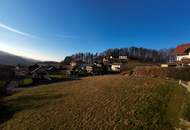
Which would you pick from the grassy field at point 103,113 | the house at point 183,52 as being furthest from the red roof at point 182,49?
the grassy field at point 103,113

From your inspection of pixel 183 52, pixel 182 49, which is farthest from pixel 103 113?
pixel 182 49

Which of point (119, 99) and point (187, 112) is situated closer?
point (187, 112)

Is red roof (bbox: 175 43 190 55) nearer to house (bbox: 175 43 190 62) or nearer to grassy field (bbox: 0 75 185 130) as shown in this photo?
house (bbox: 175 43 190 62)

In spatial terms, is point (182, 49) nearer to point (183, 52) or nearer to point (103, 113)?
point (183, 52)

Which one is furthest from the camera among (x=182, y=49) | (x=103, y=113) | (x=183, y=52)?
(x=182, y=49)

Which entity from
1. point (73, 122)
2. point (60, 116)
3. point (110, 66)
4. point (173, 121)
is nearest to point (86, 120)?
point (73, 122)

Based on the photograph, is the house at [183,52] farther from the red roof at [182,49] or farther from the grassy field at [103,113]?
the grassy field at [103,113]

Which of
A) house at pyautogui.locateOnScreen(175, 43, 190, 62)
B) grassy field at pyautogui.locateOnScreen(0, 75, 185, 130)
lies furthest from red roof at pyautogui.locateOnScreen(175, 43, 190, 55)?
grassy field at pyautogui.locateOnScreen(0, 75, 185, 130)

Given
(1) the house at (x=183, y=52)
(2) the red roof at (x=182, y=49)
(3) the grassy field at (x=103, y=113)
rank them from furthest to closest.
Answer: (2) the red roof at (x=182, y=49) < (1) the house at (x=183, y=52) < (3) the grassy field at (x=103, y=113)

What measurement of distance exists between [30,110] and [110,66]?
62.3 m

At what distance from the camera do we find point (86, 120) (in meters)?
15.6

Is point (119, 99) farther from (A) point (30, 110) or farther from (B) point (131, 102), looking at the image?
(A) point (30, 110)

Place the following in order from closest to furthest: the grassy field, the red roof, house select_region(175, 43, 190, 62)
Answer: the grassy field → house select_region(175, 43, 190, 62) → the red roof

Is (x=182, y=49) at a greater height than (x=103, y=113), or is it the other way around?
(x=182, y=49)
